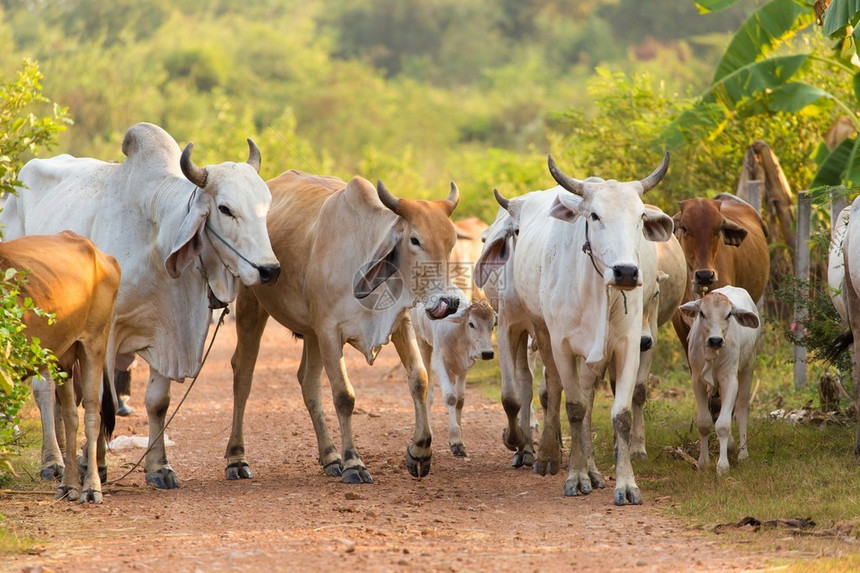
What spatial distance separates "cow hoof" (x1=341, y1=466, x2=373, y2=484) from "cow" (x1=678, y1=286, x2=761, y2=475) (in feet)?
6.46

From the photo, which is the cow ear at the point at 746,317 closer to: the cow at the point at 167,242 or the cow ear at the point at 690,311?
the cow ear at the point at 690,311

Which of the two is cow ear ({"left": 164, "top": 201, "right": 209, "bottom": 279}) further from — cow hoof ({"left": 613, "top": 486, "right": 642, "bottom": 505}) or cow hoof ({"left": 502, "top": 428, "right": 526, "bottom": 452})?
cow hoof ({"left": 613, "top": 486, "right": 642, "bottom": 505})

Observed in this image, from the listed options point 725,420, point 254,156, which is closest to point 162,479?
point 254,156

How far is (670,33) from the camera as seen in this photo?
46.8m

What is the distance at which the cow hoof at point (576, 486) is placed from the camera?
6.73 m

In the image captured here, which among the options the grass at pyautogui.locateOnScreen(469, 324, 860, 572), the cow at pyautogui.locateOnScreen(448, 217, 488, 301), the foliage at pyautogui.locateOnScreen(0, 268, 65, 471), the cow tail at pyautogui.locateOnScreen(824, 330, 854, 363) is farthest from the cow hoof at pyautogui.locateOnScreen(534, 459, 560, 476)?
the foliage at pyautogui.locateOnScreen(0, 268, 65, 471)

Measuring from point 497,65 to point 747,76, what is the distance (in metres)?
40.3

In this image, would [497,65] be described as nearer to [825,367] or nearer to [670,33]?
[670,33]

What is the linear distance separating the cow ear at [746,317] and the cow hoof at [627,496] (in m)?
1.53

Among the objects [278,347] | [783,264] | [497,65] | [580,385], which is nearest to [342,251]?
[580,385]

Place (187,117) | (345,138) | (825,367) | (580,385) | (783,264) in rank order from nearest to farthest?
(580,385) → (825,367) → (783,264) → (187,117) → (345,138)

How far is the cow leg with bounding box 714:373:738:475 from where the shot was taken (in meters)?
7.05

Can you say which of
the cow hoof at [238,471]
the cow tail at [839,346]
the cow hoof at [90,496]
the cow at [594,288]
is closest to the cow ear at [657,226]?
the cow at [594,288]

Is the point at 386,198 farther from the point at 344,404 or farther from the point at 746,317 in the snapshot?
the point at 746,317
